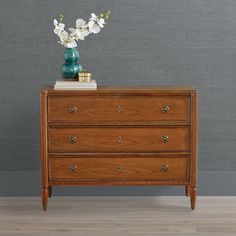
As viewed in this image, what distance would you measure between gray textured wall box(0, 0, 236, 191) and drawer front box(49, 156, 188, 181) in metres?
0.55

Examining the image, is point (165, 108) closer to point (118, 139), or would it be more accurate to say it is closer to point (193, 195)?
point (118, 139)

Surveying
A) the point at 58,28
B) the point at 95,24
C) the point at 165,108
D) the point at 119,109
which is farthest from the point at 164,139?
the point at 58,28

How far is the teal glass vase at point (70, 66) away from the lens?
4.10m

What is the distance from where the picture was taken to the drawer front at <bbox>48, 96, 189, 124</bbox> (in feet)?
12.9

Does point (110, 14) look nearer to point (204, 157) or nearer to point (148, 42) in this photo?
point (148, 42)

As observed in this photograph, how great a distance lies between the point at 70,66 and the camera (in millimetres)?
4109

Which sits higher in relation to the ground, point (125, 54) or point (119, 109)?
point (125, 54)

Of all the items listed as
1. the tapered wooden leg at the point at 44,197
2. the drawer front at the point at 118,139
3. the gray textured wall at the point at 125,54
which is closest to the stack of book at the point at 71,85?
the drawer front at the point at 118,139

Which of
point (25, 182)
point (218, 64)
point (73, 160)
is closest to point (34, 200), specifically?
point (25, 182)

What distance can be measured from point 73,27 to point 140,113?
89 cm

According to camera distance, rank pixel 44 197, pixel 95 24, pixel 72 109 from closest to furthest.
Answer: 1. pixel 72 109
2. pixel 44 197
3. pixel 95 24

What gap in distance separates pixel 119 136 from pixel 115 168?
22 centimetres

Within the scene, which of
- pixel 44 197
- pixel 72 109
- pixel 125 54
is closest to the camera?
pixel 72 109

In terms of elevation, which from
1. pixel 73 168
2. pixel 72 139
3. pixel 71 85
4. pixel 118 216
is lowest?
pixel 118 216
